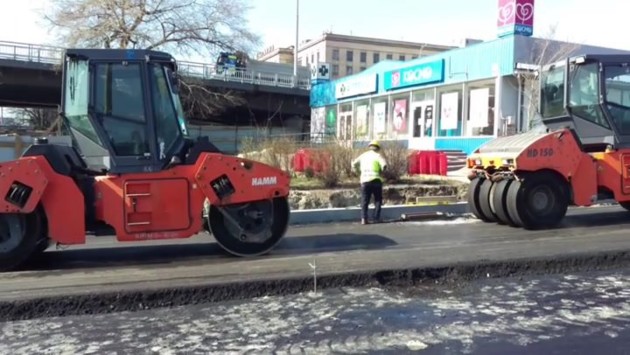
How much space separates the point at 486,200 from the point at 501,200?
1.97 ft

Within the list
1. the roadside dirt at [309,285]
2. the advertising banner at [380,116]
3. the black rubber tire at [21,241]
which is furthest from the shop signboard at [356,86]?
the black rubber tire at [21,241]

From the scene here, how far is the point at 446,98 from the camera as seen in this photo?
30891 millimetres

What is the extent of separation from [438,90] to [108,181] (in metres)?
25.3

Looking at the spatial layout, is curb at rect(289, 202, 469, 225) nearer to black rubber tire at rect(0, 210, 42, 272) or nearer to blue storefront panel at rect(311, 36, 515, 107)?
black rubber tire at rect(0, 210, 42, 272)

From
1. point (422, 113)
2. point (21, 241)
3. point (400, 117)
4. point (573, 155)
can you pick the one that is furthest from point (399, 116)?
point (21, 241)

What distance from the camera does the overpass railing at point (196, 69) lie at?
39.8 metres

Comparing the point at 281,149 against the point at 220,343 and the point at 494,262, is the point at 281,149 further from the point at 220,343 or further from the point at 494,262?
the point at 220,343

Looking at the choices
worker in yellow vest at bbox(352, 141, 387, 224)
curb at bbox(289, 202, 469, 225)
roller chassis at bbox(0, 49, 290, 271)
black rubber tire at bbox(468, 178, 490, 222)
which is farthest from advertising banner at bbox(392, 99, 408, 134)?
roller chassis at bbox(0, 49, 290, 271)

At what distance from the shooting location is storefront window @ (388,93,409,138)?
3462cm

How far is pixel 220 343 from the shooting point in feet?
16.8

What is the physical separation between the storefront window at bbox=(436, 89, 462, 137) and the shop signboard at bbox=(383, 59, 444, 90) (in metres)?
0.95

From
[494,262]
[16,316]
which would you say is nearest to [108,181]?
[16,316]

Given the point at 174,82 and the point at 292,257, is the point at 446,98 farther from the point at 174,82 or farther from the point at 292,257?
the point at 174,82

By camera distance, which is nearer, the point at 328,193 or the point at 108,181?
the point at 108,181
